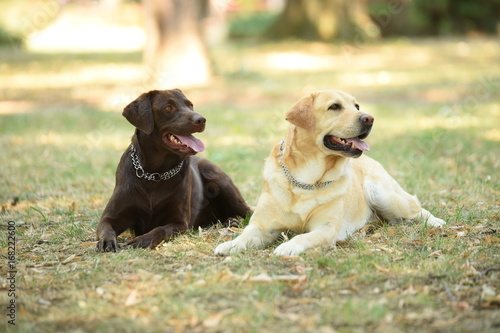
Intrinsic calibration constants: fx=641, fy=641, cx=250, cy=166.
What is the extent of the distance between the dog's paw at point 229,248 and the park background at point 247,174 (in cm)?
7

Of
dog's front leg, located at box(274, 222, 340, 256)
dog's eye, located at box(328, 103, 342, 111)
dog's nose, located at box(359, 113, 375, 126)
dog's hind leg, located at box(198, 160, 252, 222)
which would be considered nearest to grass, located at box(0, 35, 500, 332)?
dog's front leg, located at box(274, 222, 340, 256)

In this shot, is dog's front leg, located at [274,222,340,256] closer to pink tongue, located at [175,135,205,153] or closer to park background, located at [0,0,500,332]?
park background, located at [0,0,500,332]

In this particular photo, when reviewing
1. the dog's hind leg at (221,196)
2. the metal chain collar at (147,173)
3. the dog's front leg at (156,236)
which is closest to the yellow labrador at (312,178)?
the dog's front leg at (156,236)

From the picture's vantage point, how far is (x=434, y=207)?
6.41 meters

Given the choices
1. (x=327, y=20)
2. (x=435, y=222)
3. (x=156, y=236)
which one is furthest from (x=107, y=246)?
(x=327, y=20)

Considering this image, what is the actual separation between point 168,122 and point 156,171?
1.43ft

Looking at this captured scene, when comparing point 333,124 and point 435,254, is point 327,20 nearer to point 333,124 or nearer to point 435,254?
point 333,124

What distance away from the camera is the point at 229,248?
5070 mm

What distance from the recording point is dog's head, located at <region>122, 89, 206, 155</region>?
543cm

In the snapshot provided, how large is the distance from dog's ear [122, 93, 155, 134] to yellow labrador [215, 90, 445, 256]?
108 centimetres

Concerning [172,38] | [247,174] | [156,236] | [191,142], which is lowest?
[247,174]

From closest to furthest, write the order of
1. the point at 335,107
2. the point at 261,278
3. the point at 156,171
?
the point at 261,278 → the point at 335,107 → the point at 156,171

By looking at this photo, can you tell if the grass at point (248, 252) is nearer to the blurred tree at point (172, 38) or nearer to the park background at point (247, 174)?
the park background at point (247, 174)

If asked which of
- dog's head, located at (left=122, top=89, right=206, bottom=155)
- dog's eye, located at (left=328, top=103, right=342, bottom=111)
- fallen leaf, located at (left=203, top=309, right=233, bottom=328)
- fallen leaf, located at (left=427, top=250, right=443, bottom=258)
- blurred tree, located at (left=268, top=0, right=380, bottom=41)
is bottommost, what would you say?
fallen leaf, located at (left=427, top=250, right=443, bottom=258)
